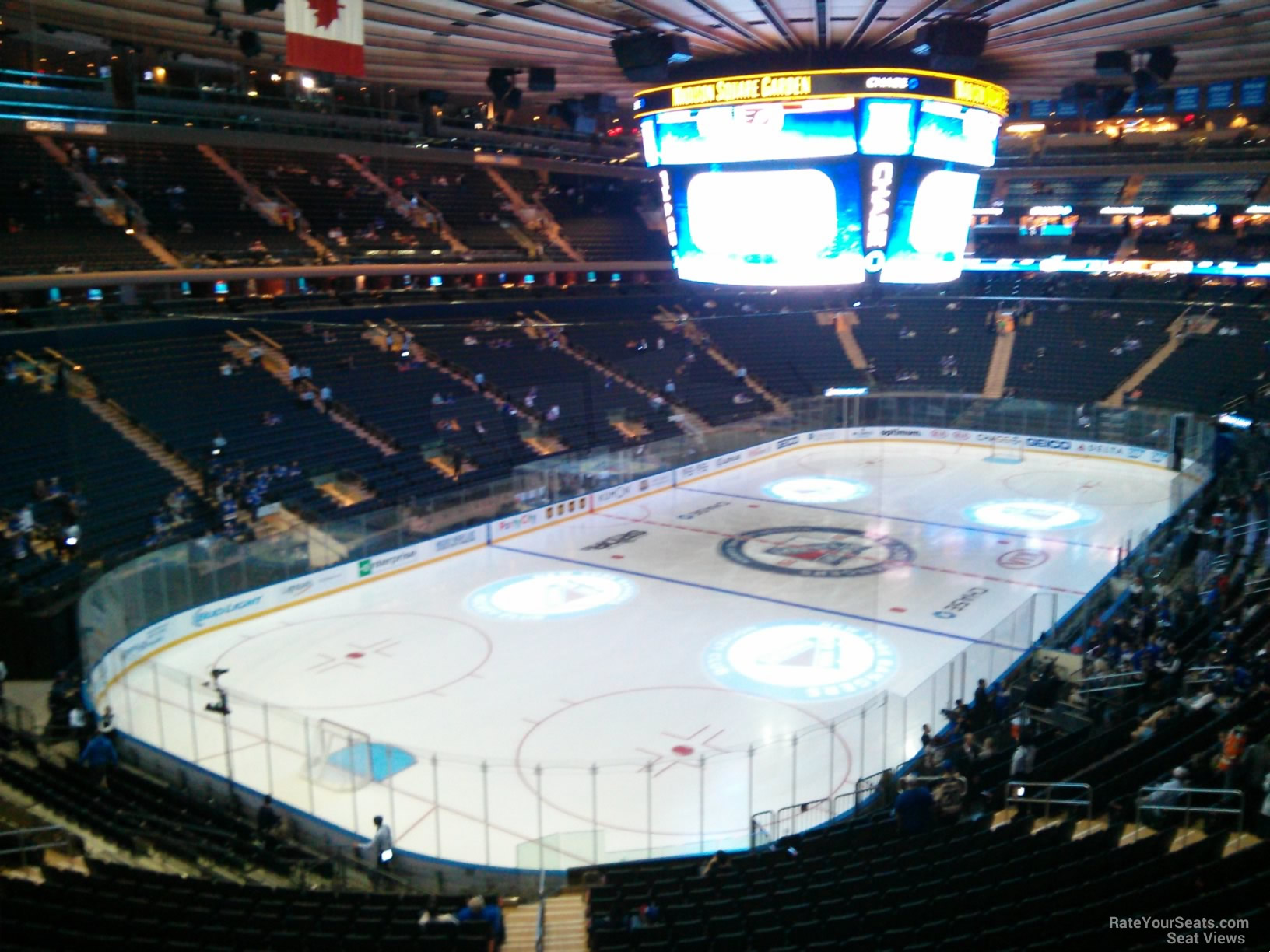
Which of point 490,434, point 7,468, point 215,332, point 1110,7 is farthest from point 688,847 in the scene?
point 215,332

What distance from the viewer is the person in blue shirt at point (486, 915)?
8.01m

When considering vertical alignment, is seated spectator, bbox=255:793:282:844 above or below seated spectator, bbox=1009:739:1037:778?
below

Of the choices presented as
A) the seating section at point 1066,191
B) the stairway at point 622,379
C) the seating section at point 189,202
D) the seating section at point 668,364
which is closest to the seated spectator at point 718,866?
the seating section at point 189,202

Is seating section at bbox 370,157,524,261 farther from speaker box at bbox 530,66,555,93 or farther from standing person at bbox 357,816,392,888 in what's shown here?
standing person at bbox 357,816,392,888

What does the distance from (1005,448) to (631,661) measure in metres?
21.3

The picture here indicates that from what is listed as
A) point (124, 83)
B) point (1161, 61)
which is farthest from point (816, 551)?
point (124, 83)

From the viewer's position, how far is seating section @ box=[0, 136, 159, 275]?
2375cm

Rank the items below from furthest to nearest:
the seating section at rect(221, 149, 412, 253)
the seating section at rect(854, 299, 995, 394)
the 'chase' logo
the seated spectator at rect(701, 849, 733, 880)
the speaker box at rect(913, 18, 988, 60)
→ the seating section at rect(854, 299, 995, 394), the seating section at rect(221, 149, 412, 253), the 'chase' logo, the speaker box at rect(913, 18, 988, 60), the seated spectator at rect(701, 849, 733, 880)

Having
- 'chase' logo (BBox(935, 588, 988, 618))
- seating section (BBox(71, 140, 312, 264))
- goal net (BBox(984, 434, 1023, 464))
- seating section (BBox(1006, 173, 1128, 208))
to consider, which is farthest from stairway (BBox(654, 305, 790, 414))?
'chase' logo (BBox(935, 588, 988, 618))

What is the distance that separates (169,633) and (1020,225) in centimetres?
3796

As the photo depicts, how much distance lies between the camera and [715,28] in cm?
1159

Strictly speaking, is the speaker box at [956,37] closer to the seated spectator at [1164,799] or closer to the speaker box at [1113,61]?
the speaker box at [1113,61]

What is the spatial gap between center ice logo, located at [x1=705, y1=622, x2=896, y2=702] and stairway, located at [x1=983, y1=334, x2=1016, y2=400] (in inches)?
878

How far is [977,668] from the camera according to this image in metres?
14.2
